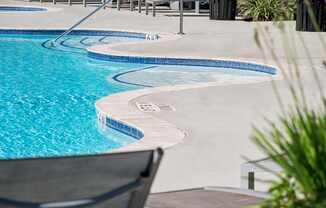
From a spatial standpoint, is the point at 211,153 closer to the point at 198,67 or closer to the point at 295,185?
the point at 295,185

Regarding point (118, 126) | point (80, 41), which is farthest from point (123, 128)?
point (80, 41)

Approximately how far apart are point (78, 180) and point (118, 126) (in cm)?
529

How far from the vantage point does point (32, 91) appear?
463 inches

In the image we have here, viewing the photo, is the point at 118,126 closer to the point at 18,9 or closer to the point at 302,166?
the point at 302,166

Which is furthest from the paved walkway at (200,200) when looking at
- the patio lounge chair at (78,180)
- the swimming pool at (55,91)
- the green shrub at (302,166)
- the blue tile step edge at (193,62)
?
the blue tile step edge at (193,62)

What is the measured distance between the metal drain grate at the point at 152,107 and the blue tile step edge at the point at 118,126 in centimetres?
40

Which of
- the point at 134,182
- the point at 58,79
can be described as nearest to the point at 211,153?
the point at 134,182

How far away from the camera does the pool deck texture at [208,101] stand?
20.4ft

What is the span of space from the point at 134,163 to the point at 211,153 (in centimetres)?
386

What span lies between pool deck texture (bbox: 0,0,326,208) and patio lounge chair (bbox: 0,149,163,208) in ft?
2.09

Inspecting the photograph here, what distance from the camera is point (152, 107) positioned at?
29.8ft

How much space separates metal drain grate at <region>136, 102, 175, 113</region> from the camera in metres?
8.91

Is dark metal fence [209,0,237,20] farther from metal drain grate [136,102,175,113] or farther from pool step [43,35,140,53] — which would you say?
metal drain grate [136,102,175,113]

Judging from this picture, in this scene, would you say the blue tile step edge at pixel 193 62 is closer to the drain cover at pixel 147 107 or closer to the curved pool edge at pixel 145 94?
the curved pool edge at pixel 145 94
